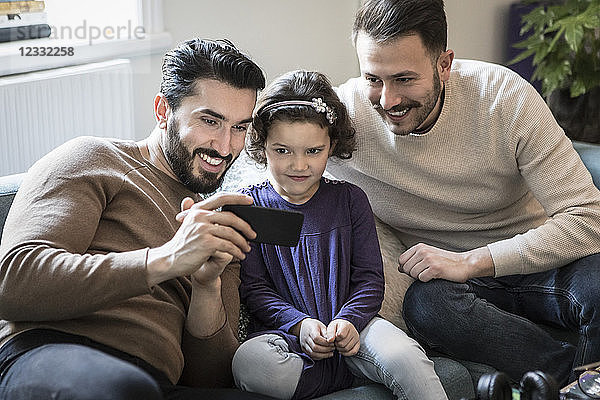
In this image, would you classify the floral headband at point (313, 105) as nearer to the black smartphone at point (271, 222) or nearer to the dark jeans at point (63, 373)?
the black smartphone at point (271, 222)

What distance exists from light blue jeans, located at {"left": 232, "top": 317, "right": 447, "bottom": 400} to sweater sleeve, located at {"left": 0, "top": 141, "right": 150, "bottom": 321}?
0.36m

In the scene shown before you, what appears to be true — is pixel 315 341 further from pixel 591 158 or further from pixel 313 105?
pixel 591 158

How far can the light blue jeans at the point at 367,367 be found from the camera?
5.68 ft

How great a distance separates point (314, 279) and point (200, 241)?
47 centimetres

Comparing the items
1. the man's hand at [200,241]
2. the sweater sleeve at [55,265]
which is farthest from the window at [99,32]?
the man's hand at [200,241]

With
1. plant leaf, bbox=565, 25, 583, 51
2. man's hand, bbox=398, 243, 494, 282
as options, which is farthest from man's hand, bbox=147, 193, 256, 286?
plant leaf, bbox=565, 25, 583, 51

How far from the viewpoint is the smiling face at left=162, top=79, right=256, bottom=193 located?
1746mm

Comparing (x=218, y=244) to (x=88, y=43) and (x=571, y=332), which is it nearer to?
(x=571, y=332)

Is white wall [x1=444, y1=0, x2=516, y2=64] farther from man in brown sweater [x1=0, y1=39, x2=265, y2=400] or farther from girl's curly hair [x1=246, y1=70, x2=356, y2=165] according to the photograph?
man in brown sweater [x1=0, y1=39, x2=265, y2=400]

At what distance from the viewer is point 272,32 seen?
3086 mm

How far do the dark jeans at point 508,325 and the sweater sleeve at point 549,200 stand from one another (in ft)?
0.20

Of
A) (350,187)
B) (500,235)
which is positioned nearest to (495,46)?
(500,235)

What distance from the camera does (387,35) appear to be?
203 centimetres

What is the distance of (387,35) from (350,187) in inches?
14.5
